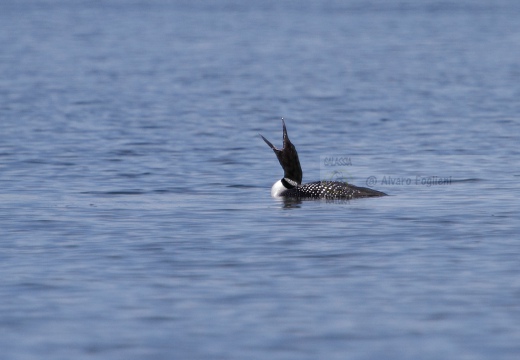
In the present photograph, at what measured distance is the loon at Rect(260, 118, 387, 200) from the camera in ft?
47.1

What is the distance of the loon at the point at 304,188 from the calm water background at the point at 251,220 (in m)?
0.20

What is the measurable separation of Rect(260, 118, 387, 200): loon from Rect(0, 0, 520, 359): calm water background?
0.20 m

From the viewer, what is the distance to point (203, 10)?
9225cm

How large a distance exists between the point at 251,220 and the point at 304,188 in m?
1.81

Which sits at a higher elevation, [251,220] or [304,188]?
[304,188]

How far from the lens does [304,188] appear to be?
571 inches

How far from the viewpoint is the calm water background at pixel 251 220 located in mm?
8172

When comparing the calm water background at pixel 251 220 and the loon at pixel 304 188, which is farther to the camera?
the loon at pixel 304 188

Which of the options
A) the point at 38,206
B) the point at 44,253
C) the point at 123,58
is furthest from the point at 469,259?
the point at 123,58

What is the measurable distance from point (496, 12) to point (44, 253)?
245 feet

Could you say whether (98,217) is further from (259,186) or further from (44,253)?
(259,186)

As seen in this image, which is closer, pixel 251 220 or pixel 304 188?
pixel 251 220

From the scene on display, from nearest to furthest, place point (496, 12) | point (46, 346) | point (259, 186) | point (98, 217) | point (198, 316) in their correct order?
point (46, 346)
point (198, 316)
point (98, 217)
point (259, 186)
point (496, 12)

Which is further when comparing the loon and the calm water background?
the loon
